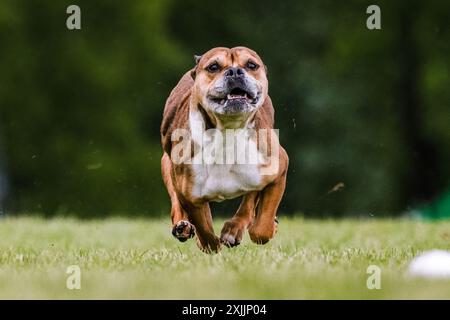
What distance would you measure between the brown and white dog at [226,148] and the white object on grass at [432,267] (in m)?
1.52

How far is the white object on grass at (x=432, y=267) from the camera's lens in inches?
218

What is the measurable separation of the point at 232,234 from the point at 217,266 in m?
1.20

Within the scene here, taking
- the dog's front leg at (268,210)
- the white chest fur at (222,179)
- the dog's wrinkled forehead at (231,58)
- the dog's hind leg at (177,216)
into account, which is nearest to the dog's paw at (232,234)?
the dog's front leg at (268,210)

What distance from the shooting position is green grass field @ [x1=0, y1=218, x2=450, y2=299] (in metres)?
5.15

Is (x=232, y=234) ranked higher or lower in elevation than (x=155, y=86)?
lower

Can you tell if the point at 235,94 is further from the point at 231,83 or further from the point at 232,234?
the point at 232,234

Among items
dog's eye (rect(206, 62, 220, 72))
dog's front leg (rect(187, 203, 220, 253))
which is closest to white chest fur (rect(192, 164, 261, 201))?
dog's front leg (rect(187, 203, 220, 253))

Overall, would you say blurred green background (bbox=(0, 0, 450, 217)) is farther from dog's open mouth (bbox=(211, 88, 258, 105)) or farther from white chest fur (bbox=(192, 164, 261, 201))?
dog's open mouth (bbox=(211, 88, 258, 105))

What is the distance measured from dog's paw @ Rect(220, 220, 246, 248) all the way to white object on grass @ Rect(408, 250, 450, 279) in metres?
1.77

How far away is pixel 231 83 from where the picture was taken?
647 cm

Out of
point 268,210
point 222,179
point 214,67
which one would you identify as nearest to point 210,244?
point 268,210

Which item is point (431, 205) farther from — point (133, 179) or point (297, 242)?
point (297, 242)

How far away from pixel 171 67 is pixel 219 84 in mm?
15922

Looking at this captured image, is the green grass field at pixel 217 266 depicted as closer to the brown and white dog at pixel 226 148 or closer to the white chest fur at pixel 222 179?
the brown and white dog at pixel 226 148
